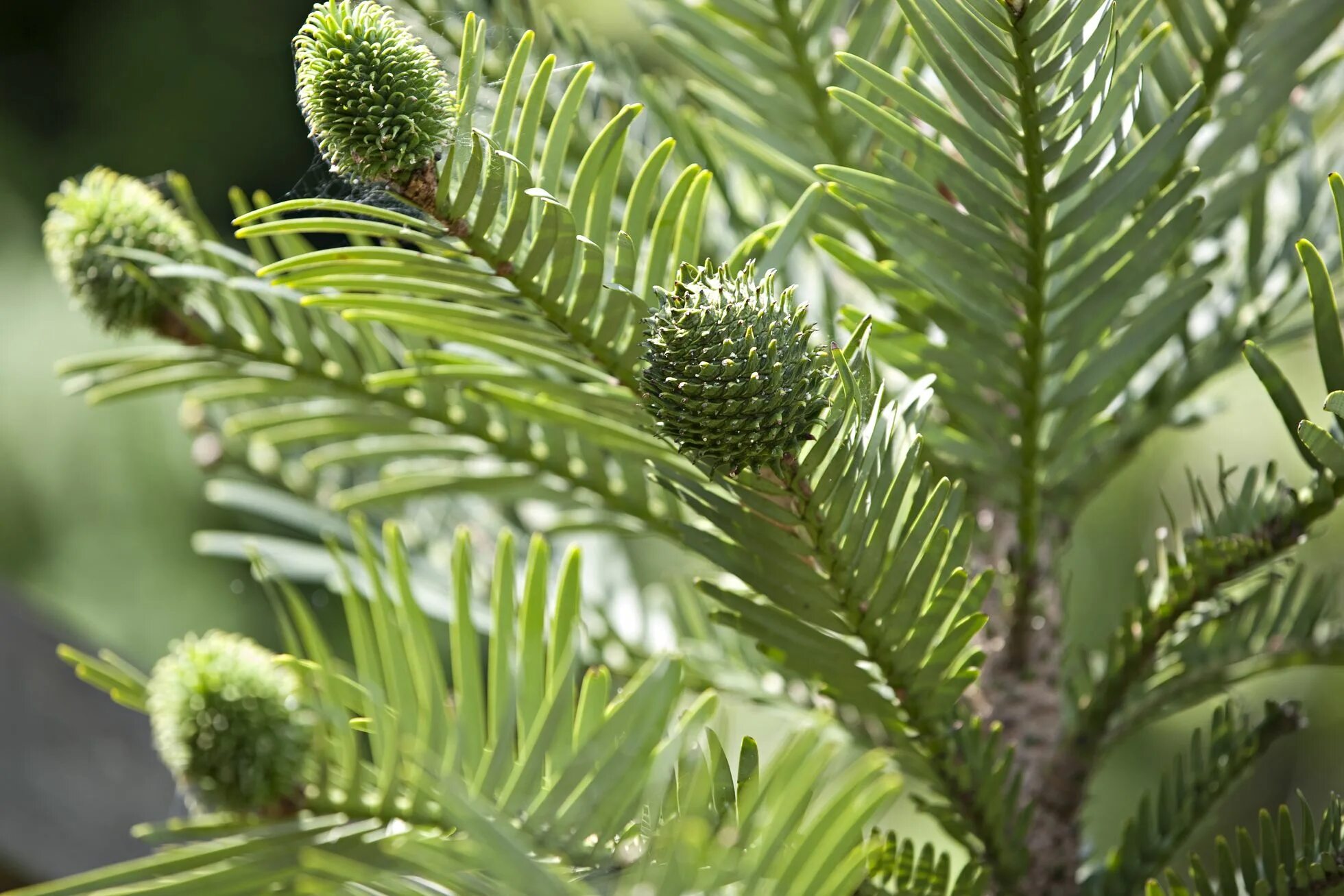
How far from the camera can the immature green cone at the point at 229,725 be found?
0.33 metres

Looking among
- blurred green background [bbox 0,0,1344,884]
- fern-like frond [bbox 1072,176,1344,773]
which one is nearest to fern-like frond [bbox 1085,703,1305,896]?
fern-like frond [bbox 1072,176,1344,773]

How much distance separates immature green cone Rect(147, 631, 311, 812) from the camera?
0.33 m

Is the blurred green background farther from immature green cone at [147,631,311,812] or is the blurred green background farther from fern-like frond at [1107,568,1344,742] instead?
fern-like frond at [1107,568,1344,742]

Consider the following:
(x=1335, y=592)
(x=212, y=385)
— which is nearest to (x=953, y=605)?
(x=1335, y=592)

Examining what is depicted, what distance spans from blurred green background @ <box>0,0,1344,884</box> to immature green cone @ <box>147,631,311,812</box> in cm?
43

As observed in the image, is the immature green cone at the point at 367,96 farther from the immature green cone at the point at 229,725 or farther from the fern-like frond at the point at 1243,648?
the fern-like frond at the point at 1243,648

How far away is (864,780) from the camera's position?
23 cm

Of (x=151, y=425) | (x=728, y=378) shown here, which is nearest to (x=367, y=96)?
(x=728, y=378)

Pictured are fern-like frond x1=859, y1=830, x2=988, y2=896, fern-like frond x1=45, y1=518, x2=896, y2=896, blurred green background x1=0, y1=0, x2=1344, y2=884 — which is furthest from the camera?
blurred green background x1=0, y1=0, x2=1344, y2=884

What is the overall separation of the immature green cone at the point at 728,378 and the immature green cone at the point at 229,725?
0.52ft

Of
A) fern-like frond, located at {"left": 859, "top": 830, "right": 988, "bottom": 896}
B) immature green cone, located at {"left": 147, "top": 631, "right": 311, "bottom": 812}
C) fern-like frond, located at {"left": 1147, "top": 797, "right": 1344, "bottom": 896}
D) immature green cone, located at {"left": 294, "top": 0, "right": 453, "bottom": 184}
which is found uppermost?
immature green cone, located at {"left": 294, "top": 0, "right": 453, "bottom": 184}

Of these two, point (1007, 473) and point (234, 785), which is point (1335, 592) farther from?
point (234, 785)

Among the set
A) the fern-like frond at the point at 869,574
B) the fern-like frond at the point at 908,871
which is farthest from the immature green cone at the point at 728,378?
the fern-like frond at the point at 908,871

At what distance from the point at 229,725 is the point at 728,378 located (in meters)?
0.20
